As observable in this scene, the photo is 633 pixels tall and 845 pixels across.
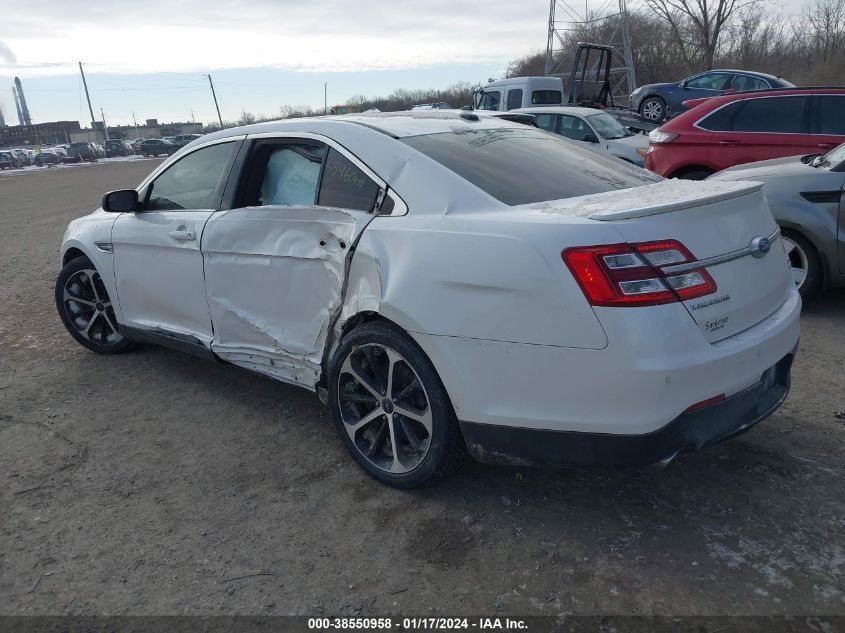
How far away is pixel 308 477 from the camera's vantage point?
10.6ft

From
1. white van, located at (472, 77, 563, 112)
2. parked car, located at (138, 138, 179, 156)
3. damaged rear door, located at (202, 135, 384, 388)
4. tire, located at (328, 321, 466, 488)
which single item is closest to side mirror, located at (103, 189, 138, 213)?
damaged rear door, located at (202, 135, 384, 388)

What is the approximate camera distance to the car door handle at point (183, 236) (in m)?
3.87

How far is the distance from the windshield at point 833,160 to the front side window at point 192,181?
4.34m

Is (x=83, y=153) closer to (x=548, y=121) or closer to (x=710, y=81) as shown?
(x=710, y=81)

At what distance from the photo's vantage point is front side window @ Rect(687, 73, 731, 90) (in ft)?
57.9

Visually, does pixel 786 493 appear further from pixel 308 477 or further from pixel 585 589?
pixel 308 477

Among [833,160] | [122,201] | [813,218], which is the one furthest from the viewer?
[833,160]

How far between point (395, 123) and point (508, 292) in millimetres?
1419

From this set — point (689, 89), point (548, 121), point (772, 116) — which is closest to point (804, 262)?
point (772, 116)

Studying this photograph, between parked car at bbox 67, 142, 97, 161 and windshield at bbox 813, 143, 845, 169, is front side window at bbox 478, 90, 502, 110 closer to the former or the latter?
windshield at bbox 813, 143, 845, 169

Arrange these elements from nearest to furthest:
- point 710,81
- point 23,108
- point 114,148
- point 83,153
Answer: point 710,81 → point 83,153 → point 114,148 → point 23,108

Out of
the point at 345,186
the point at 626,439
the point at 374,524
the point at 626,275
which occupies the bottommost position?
the point at 374,524

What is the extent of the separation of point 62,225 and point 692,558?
44.4 feet

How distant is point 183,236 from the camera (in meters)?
3.92
